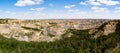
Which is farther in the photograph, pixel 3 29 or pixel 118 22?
pixel 3 29

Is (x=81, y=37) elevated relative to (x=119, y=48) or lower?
lower

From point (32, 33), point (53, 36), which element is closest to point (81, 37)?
point (53, 36)

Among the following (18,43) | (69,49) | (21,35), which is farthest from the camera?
(21,35)

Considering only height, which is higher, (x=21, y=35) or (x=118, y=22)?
(x=118, y=22)

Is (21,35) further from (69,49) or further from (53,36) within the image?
(69,49)

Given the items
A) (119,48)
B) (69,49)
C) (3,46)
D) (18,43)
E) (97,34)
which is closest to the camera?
(119,48)

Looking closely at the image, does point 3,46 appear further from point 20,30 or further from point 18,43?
point 20,30

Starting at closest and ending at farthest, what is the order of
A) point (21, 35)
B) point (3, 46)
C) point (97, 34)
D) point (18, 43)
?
point (3, 46)
point (18, 43)
point (97, 34)
point (21, 35)

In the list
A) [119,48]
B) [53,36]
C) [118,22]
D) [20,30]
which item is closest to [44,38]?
[53,36]

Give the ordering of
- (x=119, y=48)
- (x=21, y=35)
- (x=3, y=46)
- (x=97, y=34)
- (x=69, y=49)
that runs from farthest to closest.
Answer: (x=21, y=35) < (x=97, y=34) < (x=3, y=46) < (x=69, y=49) < (x=119, y=48)
